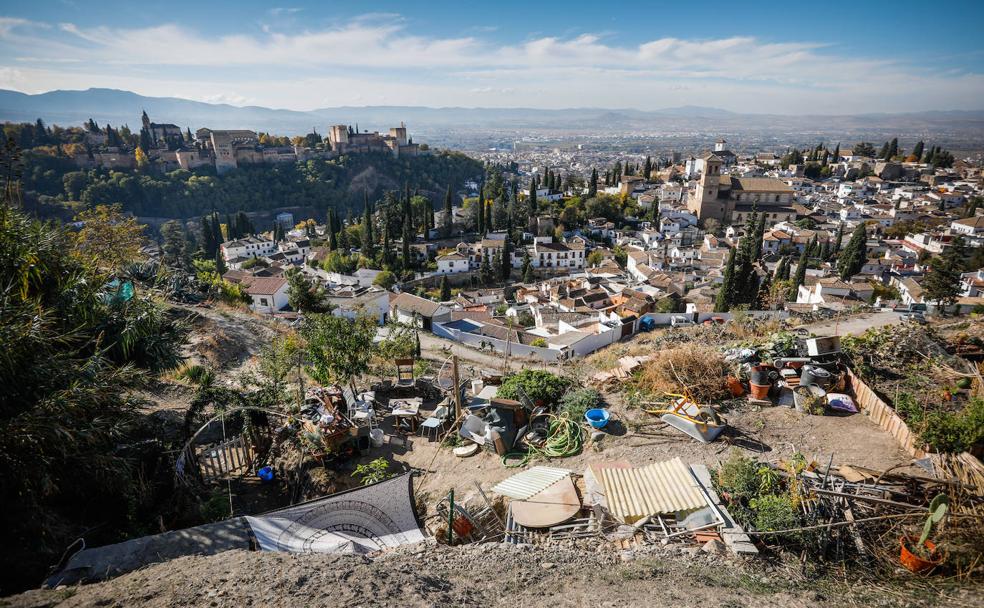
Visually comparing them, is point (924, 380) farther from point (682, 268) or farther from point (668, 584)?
point (682, 268)

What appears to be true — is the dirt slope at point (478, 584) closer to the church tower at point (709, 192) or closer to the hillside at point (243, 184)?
the church tower at point (709, 192)

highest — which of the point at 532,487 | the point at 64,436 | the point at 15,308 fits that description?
the point at 15,308

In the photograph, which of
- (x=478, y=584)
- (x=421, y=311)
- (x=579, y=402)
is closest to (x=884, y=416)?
(x=579, y=402)

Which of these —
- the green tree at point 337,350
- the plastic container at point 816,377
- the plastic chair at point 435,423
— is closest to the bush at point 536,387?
the plastic chair at point 435,423

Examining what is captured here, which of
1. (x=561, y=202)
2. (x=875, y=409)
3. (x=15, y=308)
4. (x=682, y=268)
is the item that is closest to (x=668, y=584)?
(x=875, y=409)

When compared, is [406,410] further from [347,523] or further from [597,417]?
[347,523]

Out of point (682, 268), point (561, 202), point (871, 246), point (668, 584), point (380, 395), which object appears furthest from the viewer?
point (561, 202)
